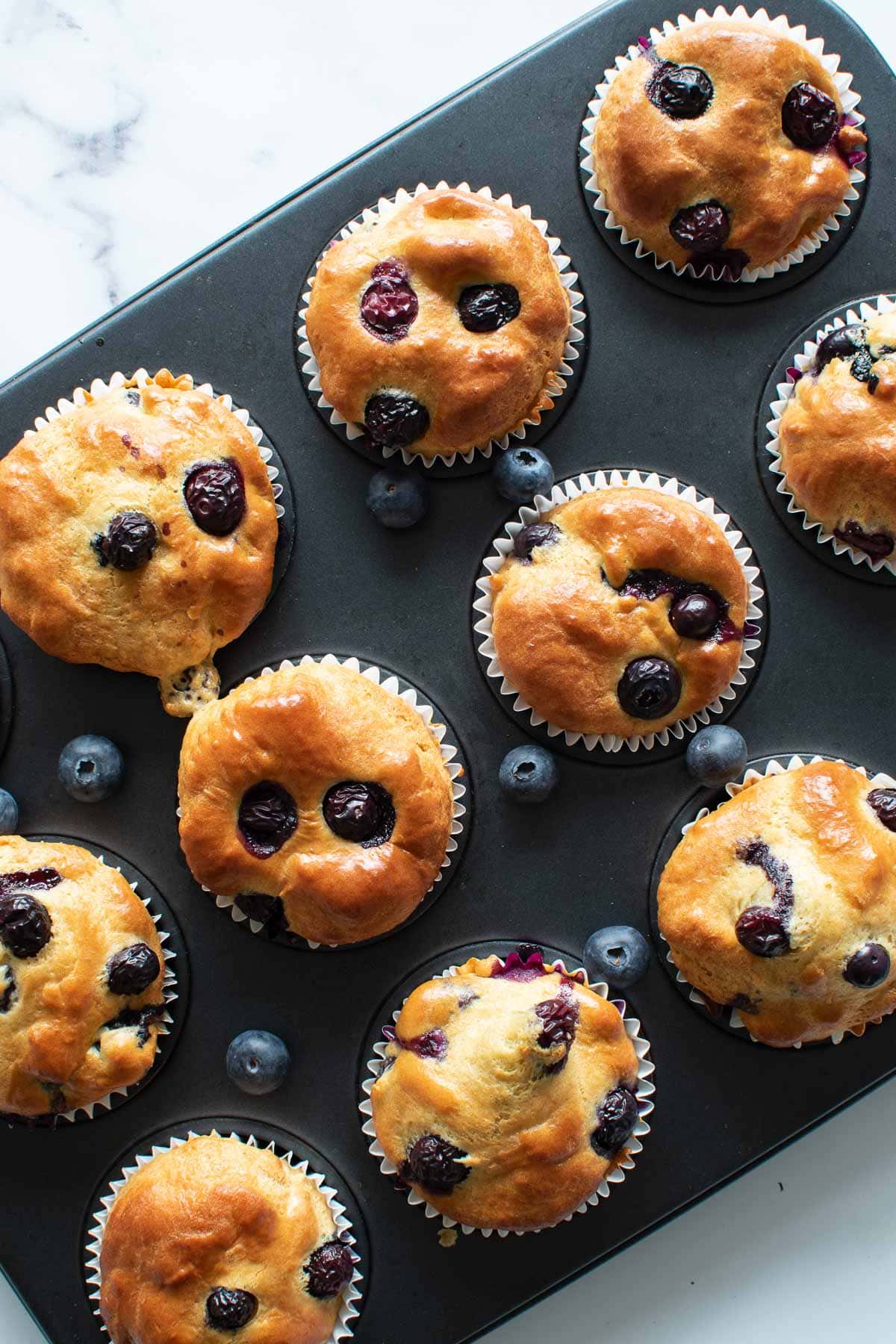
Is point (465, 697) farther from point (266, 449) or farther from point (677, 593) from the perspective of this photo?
point (266, 449)

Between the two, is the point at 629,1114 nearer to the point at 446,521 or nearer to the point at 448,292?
the point at 446,521

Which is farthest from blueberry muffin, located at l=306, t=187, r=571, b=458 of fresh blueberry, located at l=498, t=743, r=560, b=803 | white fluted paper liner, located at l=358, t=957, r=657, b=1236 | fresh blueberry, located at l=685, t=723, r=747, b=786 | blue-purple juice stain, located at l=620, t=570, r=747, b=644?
white fluted paper liner, located at l=358, t=957, r=657, b=1236

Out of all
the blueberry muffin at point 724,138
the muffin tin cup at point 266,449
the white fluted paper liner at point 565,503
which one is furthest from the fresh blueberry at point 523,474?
the blueberry muffin at point 724,138

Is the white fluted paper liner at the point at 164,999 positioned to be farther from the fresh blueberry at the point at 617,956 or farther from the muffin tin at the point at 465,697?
the fresh blueberry at the point at 617,956

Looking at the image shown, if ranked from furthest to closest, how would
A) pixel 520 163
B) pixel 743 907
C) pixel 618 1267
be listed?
pixel 618 1267
pixel 520 163
pixel 743 907

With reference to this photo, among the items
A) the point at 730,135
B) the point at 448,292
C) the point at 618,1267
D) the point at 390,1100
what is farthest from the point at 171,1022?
the point at 730,135

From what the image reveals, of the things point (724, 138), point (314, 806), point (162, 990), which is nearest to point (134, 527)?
point (314, 806)
